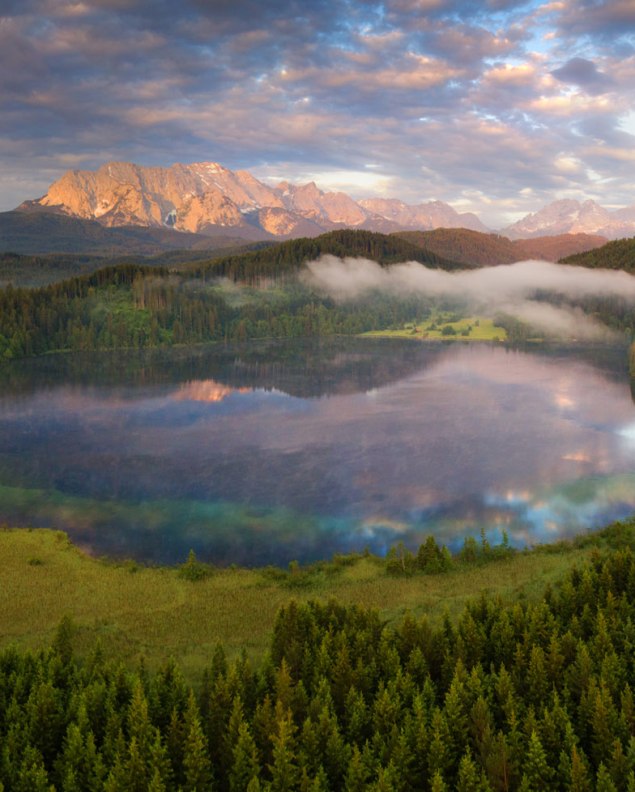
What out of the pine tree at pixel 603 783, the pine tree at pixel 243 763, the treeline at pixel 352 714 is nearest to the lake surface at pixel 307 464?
the treeline at pixel 352 714

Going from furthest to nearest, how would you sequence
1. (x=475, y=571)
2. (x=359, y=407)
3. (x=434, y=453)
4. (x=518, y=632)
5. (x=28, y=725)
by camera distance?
(x=359, y=407) → (x=434, y=453) → (x=475, y=571) → (x=518, y=632) → (x=28, y=725)

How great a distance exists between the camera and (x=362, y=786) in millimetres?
28297

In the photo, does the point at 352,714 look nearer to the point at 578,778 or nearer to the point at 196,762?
the point at 196,762

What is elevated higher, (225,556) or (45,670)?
(45,670)

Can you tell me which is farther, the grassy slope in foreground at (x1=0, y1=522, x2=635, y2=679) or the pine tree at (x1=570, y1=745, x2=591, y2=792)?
the grassy slope in foreground at (x1=0, y1=522, x2=635, y2=679)

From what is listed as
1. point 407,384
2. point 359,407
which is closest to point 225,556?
point 359,407

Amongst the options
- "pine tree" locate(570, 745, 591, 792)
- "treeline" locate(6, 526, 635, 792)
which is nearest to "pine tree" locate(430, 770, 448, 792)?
"treeline" locate(6, 526, 635, 792)

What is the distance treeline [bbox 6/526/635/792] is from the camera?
28922mm

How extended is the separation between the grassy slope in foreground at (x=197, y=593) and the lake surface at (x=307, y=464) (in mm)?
7905

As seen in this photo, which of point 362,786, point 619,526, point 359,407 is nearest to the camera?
point 362,786

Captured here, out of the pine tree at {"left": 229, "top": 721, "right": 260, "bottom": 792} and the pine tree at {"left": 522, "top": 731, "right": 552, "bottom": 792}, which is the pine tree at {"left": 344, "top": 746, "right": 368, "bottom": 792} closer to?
the pine tree at {"left": 229, "top": 721, "right": 260, "bottom": 792}

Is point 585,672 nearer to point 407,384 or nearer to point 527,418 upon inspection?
point 527,418

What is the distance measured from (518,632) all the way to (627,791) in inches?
486

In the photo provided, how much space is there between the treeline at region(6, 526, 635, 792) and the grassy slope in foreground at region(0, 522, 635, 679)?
571 centimetres
